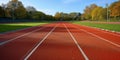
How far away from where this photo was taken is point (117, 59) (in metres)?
9.73

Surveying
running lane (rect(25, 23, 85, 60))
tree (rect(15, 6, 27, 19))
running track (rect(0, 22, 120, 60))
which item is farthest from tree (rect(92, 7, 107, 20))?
running lane (rect(25, 23, 85, 60))

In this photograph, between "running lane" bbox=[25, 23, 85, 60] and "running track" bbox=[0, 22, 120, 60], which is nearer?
"running lane" bbox=[25, 23, 85, 60]

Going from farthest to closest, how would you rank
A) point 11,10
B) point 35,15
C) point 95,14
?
point 35,15 → point 95,14 → point 11,10

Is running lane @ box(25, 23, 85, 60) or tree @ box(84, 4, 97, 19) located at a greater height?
tree @ box(84, 4, 97, 19)

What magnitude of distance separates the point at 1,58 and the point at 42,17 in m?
156

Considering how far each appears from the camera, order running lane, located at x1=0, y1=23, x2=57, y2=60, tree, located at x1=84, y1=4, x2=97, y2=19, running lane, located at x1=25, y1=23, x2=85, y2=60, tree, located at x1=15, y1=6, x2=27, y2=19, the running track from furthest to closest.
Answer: tree, located at x1=84, y1=4, x2=97, y2=19
tree, located at x1=15, y1=6, x2=27, y2=19
running lane, located at x1=0, y1=23, x2=57, y2=60
the running track
running lane, located at x1=25, y1=23, x2=85, y2=60

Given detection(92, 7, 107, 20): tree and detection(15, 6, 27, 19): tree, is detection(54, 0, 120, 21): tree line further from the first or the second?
detection(15, 6, 27, 19): tree

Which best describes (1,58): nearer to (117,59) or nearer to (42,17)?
(117,59)

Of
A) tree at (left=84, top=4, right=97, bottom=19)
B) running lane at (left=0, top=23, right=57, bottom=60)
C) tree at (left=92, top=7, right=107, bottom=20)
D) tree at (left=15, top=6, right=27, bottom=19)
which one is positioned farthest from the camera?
tree at (left=84, top=4, right=97, bottom=19)

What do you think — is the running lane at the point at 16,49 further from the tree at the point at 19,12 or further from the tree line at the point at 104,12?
the tree at the point at 19,12

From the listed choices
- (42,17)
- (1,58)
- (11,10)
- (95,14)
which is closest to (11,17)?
(11,10)

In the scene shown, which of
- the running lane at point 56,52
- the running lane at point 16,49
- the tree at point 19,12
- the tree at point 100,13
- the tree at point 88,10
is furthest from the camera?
the tree at point 88,10

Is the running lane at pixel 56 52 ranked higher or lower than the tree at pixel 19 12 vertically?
lower

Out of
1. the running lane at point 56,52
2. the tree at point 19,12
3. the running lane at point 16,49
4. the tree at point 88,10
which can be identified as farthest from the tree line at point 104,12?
the running lane at point 56,52
